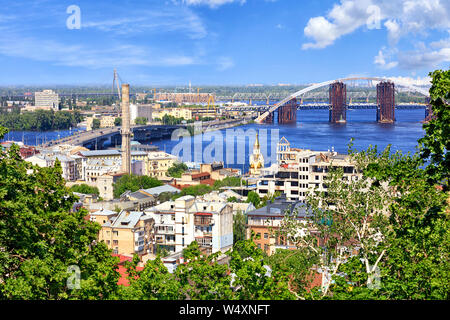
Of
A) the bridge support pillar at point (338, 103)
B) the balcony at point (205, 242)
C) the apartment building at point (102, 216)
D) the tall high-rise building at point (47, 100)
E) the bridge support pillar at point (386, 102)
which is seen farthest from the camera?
the tall high-rise building at point (47, 100)

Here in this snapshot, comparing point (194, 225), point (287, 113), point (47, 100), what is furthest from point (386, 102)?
point (194, 225)

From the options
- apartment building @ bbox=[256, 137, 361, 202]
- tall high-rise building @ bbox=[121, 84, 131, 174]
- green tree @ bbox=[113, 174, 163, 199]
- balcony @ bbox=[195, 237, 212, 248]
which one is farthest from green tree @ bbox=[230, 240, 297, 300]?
tall high-rise building @ bbox=[121, 84, 131, 174]

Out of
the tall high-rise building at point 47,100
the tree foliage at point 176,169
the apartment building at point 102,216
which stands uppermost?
the tall high-rise building at point 47,100

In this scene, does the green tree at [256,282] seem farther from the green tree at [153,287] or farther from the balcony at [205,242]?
the balcony at [205,242]

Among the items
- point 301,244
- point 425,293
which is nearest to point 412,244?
point 425,293

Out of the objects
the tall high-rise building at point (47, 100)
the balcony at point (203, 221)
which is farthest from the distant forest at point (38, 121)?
the balcony at point (203, 221)
